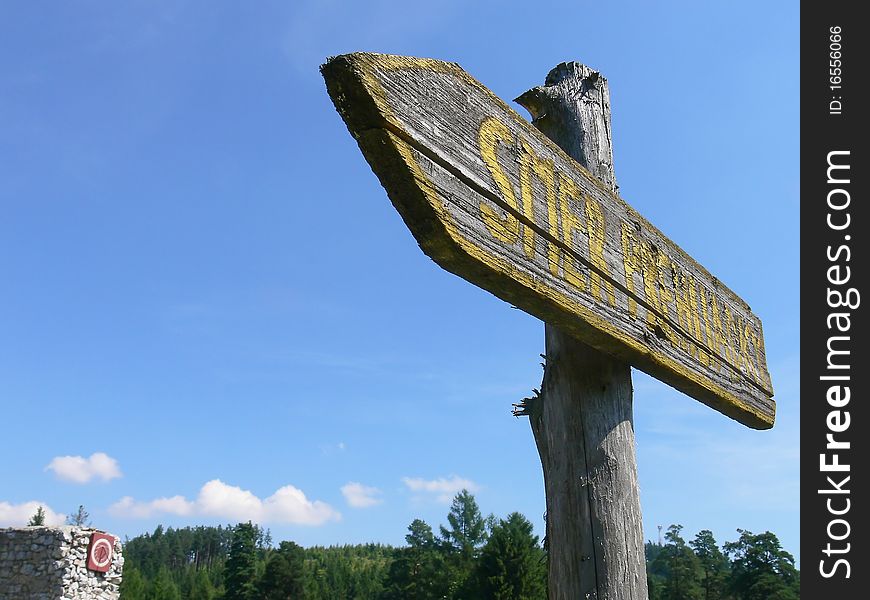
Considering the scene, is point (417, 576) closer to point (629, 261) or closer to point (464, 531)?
point (464, 531)

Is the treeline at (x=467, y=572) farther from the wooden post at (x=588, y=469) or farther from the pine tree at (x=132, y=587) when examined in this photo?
the wooden post at (x=588, y=469)

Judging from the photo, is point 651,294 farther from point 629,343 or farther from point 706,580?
point 706,580

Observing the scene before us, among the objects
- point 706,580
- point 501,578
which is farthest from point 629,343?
point 706,580

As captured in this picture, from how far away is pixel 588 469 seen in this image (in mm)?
2150

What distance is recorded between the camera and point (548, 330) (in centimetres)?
240

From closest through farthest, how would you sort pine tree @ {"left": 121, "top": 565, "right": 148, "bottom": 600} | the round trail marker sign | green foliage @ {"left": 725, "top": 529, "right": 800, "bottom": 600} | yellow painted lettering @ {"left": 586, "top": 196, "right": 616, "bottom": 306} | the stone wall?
yellow painted lettering @ {"left": 586, "top": 196, "right": 616, "bottom": 306} < the stone wall < the round trail marker sign < pine tree @ {"left": 121, "top": 565, "right": 148, "bottom": 600} < green foliage @ {"left": 725, "top": 529, "right": 800, "bottom": 600}

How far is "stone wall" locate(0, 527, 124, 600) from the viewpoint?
13.6m

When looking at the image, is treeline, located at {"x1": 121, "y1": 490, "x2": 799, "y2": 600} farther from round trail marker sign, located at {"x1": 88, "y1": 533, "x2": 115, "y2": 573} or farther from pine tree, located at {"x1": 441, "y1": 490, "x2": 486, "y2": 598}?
round trail marker sign, located at {"x1": 88, "y1": 533, "x2": 115, "y2": 573}

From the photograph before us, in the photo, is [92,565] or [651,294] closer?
[651,294]

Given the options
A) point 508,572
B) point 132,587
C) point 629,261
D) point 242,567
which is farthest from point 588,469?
point 242,567

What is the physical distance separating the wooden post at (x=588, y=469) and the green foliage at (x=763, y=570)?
148 feet

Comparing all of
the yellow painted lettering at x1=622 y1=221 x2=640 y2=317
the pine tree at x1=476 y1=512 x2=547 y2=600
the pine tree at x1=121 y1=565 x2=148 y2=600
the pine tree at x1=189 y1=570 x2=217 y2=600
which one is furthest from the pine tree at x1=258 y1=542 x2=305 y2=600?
the yellow painted lettering at x1=622 y1=221 x2=640 y2=317

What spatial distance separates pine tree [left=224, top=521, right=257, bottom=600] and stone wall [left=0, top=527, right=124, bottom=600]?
103 feet

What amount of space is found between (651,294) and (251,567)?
47.6 meters
